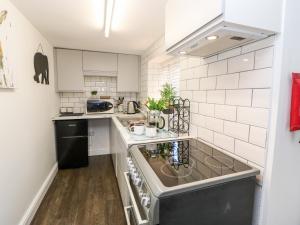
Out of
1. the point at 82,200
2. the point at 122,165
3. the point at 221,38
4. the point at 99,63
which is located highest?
the point at 99,63

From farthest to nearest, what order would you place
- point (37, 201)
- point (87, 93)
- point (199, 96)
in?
point (87, 93) → point (37, 201) → point (199, 96)

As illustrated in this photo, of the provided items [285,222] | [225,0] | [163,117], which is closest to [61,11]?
[163,117]

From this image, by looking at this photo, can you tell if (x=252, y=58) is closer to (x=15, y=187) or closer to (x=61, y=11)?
(x=61, y=11)

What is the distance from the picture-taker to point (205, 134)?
1436mm

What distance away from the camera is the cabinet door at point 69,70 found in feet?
9.66

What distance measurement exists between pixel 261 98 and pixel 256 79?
0.11 meters

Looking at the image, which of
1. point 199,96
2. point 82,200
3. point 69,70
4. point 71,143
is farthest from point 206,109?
point 69,70

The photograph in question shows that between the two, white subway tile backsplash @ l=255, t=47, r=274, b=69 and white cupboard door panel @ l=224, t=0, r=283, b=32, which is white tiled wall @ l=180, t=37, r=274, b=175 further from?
white cupboard door panel @ l=224, t=0, r=283, b=32

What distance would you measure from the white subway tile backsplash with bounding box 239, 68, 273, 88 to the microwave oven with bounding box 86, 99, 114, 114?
8.25 feet

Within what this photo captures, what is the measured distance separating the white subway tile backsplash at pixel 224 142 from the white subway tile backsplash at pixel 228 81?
0.35 m

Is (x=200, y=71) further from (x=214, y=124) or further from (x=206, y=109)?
(x=214, y=124)

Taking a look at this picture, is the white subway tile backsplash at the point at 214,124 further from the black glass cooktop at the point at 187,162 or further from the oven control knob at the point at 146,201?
the oven control knob at the point at 146,201

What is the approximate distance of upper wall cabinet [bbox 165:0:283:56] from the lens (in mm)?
712

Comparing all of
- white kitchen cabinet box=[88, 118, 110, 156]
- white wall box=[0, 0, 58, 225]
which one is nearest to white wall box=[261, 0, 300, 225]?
white wall box=[0, 0, 58, 225]
